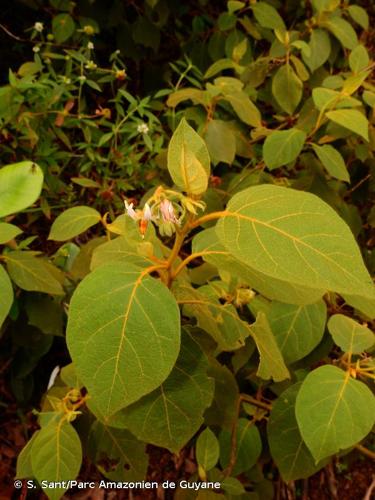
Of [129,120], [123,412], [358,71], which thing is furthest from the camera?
[129,120]

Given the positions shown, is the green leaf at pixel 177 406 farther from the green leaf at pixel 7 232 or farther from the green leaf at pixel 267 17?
the green leaf at pixel 267 17

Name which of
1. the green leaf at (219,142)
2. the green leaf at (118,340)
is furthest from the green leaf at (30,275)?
the green leaf at (219,142)

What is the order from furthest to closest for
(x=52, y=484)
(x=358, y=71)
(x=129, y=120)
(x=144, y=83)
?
(x=144, y=83)
(x=129, y=120)
(x=358, y=71)
(x=52, y=484)

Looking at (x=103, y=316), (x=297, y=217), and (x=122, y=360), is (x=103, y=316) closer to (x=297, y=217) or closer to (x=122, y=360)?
(x=122, y=360)

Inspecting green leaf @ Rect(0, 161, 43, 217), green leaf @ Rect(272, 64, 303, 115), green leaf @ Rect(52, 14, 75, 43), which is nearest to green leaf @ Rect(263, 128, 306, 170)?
green leaf @ Rect(272, 64, 303, 115)

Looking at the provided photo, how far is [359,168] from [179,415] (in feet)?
3.58

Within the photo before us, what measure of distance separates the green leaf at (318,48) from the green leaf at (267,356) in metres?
1.09

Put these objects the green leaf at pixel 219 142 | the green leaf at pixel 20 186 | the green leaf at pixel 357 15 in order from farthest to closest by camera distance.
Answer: the green leaf at pixel 357 15 → the green leaf at pixel 219 142 → the green leaf at pixel 20 186

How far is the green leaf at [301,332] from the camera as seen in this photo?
92 centimetres

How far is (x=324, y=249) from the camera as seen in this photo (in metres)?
0.53

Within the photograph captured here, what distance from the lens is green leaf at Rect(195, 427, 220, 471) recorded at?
925 mm

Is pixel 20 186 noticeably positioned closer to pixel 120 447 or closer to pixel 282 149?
pixel 120 447

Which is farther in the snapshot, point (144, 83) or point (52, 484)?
point (144, 83)

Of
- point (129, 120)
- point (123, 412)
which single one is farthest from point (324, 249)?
point (129, 120)
